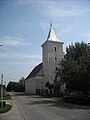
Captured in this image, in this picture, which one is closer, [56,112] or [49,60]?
[56,112]

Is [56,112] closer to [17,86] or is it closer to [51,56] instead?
[51,56]

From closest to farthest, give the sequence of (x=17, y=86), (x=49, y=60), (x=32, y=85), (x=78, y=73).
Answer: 1. (x=78, y=73)
2. (x=49, y=60)
3. (x=32, y=85)
4. (x=17, y=86)

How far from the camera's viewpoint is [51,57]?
7375cm

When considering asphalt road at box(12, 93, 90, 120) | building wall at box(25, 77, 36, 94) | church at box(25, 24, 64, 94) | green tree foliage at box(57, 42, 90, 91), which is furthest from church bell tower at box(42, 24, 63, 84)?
asphalt road at box(12, 93, 90, 120)

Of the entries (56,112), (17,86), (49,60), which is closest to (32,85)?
(49,60)

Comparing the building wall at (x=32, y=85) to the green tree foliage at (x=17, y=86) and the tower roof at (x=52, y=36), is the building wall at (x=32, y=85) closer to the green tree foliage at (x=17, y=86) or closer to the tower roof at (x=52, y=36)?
the tower roof at (x=52, y=36)

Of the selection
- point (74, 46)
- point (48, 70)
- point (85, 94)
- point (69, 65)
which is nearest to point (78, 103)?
point (85, 94)

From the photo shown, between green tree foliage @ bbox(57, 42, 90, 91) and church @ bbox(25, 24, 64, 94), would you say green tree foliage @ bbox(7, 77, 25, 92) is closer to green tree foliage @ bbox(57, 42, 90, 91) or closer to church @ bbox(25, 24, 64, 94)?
church @ bbox(25, 24, 64, 94)

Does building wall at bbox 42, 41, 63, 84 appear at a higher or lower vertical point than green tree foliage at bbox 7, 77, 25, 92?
higher

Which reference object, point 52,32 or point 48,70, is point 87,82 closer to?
point 48,70

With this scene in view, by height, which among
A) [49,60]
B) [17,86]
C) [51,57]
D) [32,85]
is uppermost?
[51,57]

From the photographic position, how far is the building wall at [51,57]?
239ft

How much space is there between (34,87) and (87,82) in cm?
4889

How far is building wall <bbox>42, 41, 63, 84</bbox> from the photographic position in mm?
72875
